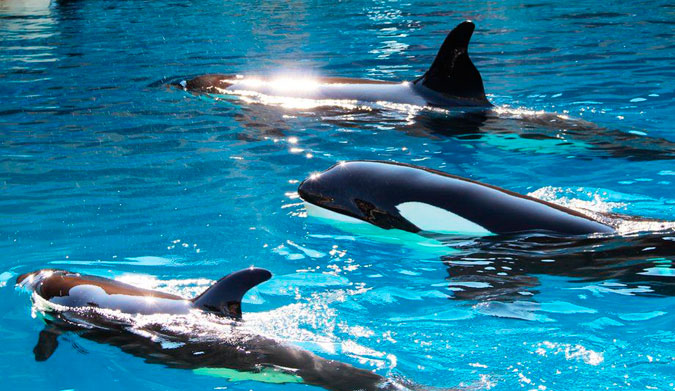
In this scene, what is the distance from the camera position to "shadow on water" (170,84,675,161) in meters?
8.18

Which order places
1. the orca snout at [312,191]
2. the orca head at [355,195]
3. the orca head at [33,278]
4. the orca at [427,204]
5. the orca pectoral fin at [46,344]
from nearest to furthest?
the orca pectoral fin at [46,344] → the orca head at [33,278] → the orca at [427,204] → the orca head at [355,195] → the orca snout at [312,191]

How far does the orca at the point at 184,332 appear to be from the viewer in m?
3.95

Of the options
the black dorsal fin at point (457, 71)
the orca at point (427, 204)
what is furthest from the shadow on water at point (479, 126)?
the orca at point (427, 204)

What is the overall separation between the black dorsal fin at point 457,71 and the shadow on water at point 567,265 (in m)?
4.46

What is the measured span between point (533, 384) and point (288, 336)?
134 cm

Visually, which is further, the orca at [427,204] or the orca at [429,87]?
the orca at [429,87]

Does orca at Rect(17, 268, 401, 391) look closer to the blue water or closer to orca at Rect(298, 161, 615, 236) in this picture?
the blue water

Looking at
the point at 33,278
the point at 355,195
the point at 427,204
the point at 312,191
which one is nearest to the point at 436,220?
the point at 427,204

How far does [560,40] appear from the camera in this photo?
16.2 metres

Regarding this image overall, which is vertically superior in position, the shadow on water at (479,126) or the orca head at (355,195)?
the orca head at (355,195)

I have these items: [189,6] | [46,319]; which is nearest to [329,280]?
[46,319]

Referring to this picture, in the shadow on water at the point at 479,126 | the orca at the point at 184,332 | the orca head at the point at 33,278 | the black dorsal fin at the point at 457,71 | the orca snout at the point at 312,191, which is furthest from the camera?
the black dorsal fin at the point at 457,71

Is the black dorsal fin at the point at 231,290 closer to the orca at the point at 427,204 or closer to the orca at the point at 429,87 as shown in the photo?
the orca at the point at 427,204

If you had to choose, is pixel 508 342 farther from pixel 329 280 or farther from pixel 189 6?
pixel 189 6
